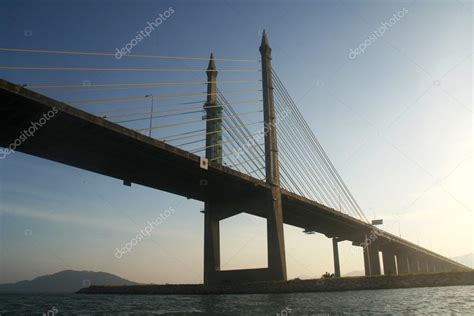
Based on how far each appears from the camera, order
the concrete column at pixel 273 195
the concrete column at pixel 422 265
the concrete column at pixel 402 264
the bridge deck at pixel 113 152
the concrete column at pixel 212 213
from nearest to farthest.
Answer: the bridge deck at pixel 113 152 → the concrete column at pixel 273 195 → the concrete column at pixel 212 213 → the concrete column at pixel 402 264 → the concrete column at pixel 422 265

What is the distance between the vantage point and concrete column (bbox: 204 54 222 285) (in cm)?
4094

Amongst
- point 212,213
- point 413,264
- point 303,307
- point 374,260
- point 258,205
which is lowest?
point 303,307

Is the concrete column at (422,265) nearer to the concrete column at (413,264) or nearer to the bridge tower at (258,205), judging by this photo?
the concrete column at (413,264)

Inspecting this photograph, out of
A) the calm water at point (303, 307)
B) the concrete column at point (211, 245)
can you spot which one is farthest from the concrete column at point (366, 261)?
the calm water at point (303, 307)

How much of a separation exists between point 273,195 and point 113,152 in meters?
15.8

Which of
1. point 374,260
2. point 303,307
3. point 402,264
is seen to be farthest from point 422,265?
point 303,307

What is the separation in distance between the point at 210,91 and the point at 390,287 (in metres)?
27.5

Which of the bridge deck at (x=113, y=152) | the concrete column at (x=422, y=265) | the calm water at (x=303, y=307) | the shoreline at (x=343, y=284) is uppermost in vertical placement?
the bridge deck at (x=113, y=152)

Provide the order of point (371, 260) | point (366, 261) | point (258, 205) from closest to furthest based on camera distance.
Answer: point (258, 205)
point (366, 261)
point (371, 260)

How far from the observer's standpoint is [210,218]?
43594 mm

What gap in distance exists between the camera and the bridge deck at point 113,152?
984 inches

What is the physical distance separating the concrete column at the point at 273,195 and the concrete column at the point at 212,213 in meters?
A: 5.02

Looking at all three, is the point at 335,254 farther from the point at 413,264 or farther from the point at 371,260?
the point at 413,264

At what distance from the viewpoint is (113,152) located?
1236 inches
